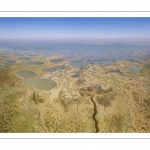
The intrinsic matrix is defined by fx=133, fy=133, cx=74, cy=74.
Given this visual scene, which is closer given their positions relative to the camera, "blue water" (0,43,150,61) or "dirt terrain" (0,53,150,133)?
"dirt terrain" (0,53,150,133)

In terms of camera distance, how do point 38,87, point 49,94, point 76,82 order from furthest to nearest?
point 76,82 → point 38,87 → point 49,94

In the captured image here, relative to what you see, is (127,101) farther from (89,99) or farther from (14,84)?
(14,84)

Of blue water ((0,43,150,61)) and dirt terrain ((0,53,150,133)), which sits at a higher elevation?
blue water ((0,43,150,61))

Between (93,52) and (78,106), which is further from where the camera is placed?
(93,52)

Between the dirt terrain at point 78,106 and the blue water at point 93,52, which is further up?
the blue water at point 93,52

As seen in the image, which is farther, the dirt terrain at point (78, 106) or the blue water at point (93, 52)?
the blue water at point (93, 52)

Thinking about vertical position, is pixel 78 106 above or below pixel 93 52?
below
